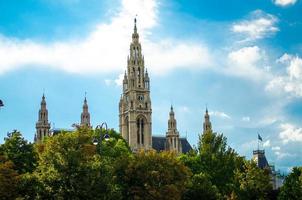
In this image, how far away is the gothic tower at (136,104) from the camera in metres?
158

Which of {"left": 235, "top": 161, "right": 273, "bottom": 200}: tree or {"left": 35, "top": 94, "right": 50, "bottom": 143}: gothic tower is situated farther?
{"left": 35, "top": 94, "right": 50, "bottom": 143}: gothic tower

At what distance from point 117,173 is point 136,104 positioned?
99.0 meters

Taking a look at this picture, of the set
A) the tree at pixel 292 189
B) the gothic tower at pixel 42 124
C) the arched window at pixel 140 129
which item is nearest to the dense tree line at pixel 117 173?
the tree at pixel 292 189

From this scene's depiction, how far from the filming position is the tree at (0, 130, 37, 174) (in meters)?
61.0

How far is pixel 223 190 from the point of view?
77750mm

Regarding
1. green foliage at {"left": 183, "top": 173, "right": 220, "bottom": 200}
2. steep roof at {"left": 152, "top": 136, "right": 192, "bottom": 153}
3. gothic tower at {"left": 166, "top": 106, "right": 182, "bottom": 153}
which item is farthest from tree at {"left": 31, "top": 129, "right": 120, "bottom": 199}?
steep roof at {"left": 152, "top": 136, "right": 192, "bottom": 153}

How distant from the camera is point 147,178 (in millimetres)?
61719

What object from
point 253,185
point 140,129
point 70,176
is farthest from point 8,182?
point 140,129

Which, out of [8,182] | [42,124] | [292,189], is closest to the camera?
[8,182]

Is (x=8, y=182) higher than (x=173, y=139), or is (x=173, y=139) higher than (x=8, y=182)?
(x=173, y=139)

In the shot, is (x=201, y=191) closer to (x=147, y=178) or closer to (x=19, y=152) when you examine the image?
(x=147, y=178)

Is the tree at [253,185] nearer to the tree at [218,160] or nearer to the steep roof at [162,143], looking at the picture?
the tree at [218,160]

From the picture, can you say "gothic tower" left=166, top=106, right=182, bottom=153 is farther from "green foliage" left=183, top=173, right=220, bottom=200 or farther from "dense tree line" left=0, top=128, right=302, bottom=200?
"green foliage" left=183, top=173, right=220, bottom=200

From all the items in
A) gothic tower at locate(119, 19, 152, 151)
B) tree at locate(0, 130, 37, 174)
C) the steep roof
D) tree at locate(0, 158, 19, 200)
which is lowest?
tree at locate(0, 158, 19, 200)
